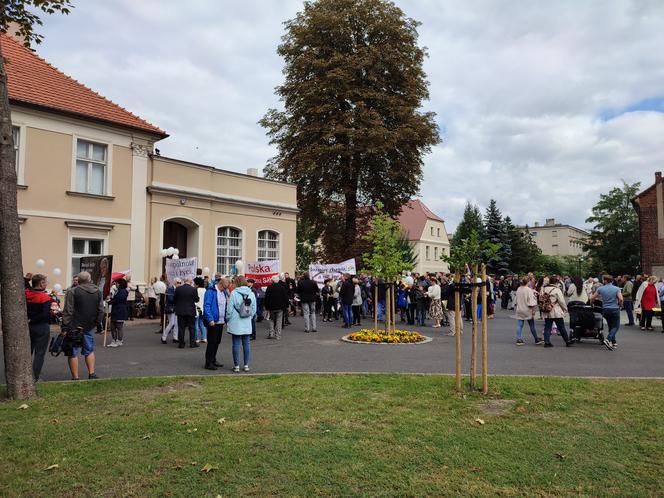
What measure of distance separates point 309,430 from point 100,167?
702 inches

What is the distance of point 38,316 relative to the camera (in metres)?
8.34

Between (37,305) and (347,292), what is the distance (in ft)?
36.6

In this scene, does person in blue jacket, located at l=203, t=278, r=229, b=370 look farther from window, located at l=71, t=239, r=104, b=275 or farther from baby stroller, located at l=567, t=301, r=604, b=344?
window, located at l=71, t=239, r=104, b=275

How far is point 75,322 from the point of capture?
851 centimetres

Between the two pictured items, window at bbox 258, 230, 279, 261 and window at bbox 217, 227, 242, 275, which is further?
window at bbox 258, 230, 279, 261

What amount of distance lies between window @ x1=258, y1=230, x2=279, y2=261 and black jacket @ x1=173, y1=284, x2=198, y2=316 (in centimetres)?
1306

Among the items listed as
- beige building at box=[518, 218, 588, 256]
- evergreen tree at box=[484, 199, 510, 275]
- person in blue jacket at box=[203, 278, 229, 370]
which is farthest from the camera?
beige building at box=[518, 218, 588, 256]

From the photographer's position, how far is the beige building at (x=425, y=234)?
224 ft

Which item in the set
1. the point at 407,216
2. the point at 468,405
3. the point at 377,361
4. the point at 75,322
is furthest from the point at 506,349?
the point at 407,216

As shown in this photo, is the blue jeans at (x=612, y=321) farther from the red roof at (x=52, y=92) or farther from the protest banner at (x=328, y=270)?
the red roof at (x=52, y=92)

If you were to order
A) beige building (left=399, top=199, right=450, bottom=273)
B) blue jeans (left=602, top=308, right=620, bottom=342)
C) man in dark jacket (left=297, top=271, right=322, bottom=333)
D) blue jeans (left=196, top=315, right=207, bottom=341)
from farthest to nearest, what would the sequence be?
beige building (left=399, top=199, right=450, bottom=273) < man in dark jacket (left=297, top=271, right=322, bottom=333) < blue jeans (left=196, top=315, right=207, bottom=341) < blue jeans (left=602, top=308, right=620, bottom=342)

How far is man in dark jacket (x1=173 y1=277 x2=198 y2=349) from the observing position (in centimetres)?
1265

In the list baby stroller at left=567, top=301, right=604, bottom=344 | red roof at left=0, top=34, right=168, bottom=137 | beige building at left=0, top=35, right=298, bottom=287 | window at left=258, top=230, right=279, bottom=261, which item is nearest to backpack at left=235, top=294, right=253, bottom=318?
baby stroller at left=567, top=301, right=604, bottom=344

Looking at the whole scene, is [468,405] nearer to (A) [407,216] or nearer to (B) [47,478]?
(B) [47,478]
